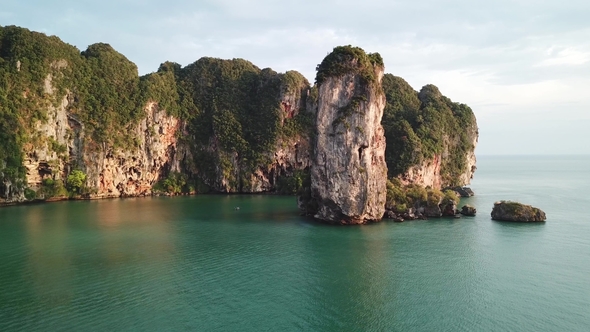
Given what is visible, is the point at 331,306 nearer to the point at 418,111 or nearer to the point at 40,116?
the point at 40,116

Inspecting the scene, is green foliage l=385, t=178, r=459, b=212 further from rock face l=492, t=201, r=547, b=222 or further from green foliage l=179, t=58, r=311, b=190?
green foliage l=179, t=58, r=311, b=190

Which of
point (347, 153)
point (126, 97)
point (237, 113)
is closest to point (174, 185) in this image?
point (126, 97)

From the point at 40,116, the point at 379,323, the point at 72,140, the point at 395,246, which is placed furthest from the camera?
the point at 72,140

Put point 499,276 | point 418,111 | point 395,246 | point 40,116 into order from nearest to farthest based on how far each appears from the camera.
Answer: point 499,276, point 395,246, point 40,116, point 418,111

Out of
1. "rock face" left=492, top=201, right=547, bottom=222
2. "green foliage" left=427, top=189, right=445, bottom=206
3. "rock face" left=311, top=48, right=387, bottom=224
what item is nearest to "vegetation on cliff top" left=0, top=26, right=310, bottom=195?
"rock face" left=311, top=48, right=387, bottom=224

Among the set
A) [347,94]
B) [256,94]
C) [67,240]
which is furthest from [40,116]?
[347,94]

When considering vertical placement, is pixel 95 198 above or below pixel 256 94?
below

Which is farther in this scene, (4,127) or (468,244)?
(4,127)

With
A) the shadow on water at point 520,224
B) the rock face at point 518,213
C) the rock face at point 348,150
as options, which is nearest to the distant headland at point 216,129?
the rock face at point 348,150
